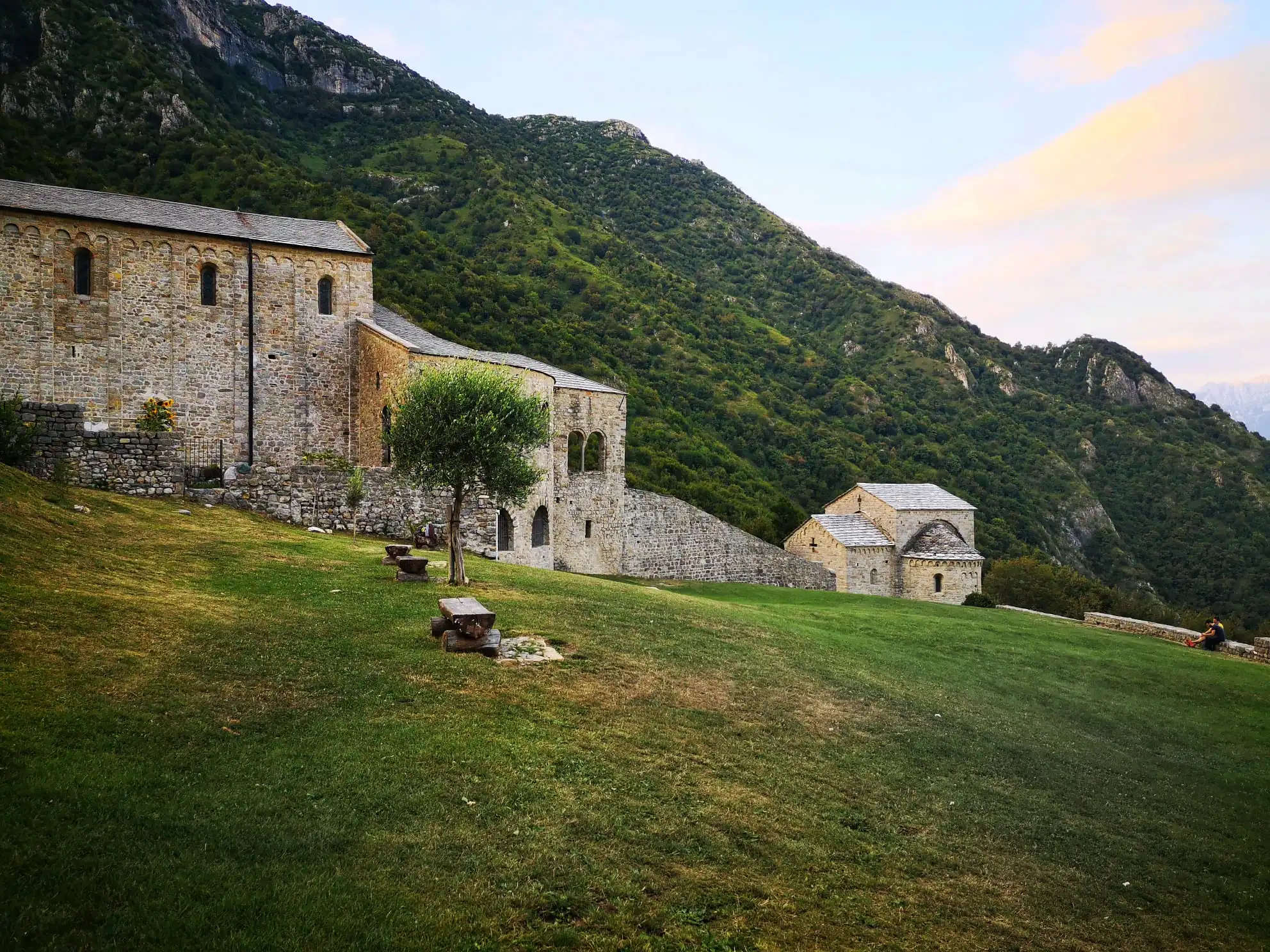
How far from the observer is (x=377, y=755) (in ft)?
24.7

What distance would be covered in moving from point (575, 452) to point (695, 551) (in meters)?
7.35

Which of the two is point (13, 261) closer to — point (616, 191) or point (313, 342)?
point (313, 342)

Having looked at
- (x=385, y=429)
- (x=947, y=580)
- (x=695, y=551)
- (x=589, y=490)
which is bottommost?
(x=947, y=580)

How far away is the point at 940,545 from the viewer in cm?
3812

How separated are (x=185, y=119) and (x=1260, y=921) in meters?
68.7

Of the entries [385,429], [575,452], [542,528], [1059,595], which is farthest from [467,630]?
[1059,595]

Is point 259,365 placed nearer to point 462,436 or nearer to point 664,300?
point 462,436

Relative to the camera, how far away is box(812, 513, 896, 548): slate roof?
38125 mm

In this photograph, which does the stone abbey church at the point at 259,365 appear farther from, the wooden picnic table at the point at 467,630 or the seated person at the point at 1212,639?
the seated person at the point at 1212,639

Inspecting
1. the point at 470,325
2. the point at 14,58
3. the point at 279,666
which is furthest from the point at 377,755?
the point at 14,58

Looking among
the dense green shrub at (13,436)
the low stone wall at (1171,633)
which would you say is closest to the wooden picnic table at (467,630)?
the dense green shrub at (13,436)

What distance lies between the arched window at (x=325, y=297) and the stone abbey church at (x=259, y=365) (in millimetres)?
63

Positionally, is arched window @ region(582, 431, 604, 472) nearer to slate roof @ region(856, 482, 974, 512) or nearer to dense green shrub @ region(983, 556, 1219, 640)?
slate roof @ region(856, 482, 974, 512)

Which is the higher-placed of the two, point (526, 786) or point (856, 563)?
point (526, 786)
